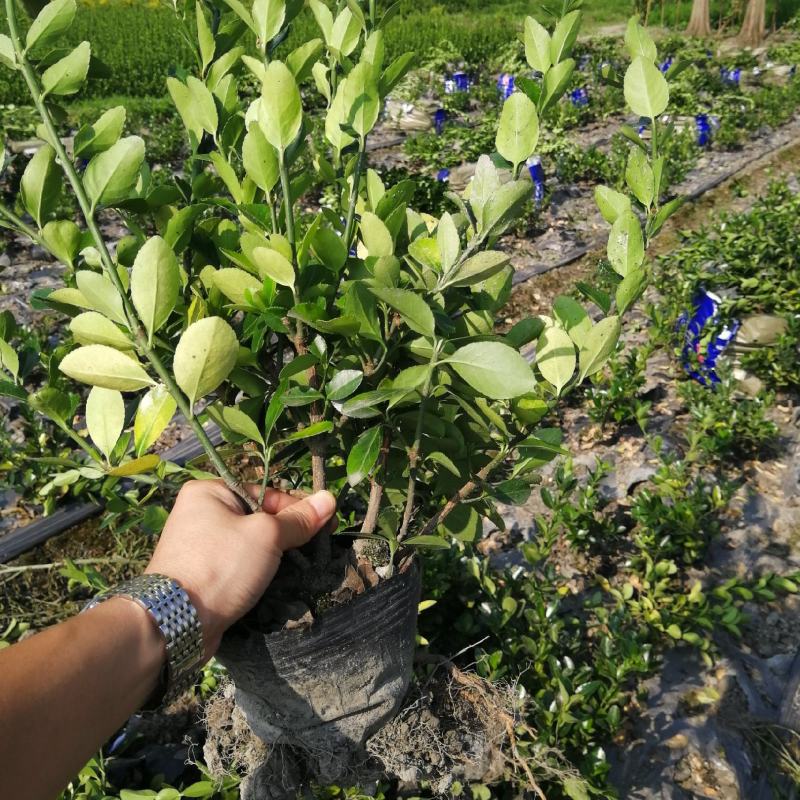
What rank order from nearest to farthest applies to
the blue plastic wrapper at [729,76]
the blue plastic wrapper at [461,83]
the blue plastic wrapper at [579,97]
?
the blue plastic wrapper at [579,97], the blue plastic wrapper at [461,83], the blue plastic wrapper at [729,76]

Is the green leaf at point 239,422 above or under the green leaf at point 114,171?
under

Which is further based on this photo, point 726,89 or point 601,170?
point 726,89

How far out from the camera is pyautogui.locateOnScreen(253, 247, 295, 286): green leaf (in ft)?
2.35

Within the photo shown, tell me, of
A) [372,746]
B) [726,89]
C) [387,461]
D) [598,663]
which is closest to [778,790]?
[598,663]

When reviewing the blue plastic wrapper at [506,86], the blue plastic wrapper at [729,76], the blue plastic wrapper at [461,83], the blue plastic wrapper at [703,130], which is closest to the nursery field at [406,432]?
the blue plastic wrapper at [703,130]

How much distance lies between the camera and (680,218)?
5.07 meters

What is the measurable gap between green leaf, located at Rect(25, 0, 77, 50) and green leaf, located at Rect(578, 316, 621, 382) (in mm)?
648

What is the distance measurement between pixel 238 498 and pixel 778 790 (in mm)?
1585

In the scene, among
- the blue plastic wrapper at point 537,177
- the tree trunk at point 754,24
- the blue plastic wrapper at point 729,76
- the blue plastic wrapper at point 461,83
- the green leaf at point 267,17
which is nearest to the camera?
the green leaf at point 267,17

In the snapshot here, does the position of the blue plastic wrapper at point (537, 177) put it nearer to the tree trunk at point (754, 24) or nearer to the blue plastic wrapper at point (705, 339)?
the blue plastic wrapper at point (705, 339)

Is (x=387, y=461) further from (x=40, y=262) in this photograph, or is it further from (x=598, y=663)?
(x=40, y=262)

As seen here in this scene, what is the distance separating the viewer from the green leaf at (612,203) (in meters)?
0.82

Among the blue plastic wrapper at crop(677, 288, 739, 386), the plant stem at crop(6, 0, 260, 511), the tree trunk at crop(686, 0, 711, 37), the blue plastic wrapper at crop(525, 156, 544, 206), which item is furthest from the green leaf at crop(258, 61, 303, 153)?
the tree trunk at crop(686, 0, 711, 37)

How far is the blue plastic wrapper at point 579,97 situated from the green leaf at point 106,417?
7479 millimetres
